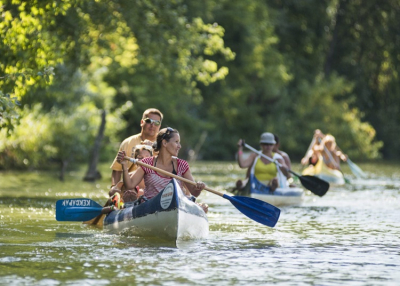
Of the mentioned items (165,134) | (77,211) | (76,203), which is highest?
(165,134)

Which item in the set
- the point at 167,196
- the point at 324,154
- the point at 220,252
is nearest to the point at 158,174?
the point at 167,196

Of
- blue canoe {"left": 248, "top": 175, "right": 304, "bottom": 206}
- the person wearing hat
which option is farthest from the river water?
the person wearing hat

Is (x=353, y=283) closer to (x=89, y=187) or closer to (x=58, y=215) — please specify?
(x=58, y=215)

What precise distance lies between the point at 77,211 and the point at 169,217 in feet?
8.27

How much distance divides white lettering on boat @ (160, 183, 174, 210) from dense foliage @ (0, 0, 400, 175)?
12501 mm

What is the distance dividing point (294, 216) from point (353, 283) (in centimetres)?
711

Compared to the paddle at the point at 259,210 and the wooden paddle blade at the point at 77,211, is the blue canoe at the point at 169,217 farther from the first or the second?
the wooden paddle blade at the point at 77,211

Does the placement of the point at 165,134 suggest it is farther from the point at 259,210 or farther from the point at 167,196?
the point at 259,210

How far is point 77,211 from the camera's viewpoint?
1295 centimetres

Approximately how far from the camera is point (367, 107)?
52.8 meters

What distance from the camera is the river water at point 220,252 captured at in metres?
8.52

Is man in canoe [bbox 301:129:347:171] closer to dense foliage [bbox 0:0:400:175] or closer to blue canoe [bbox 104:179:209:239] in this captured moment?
dense foliage [bbox 0:0:400:175]

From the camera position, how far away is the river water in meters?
8.52

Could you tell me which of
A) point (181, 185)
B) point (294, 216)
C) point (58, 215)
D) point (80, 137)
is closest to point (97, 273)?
point (181, 185)
